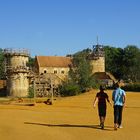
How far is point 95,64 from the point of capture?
11531cm

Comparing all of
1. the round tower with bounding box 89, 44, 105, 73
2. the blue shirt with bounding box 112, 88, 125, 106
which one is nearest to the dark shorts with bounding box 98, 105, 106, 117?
the blue shirt with bounding box 112, 88, 125, 106

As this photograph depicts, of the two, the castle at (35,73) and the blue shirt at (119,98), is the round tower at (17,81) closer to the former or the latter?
the castle at (35,73)

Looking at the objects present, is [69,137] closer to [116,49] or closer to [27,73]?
[27,73]

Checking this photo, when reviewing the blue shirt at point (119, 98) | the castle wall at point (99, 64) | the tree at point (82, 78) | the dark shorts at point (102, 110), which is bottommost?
the dark shorts at point (102, 110)

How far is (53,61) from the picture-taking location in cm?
12225

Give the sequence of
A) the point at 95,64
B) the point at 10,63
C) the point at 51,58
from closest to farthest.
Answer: the point at 10,63 → the point at 95,64 → the point at 51,58

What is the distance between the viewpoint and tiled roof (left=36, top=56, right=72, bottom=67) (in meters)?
120

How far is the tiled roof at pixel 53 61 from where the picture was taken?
120 metres

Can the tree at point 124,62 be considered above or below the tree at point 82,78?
above

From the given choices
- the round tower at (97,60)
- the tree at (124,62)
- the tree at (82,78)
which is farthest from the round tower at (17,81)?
the tree at (124,62)

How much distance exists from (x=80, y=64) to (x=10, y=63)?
19.5 m

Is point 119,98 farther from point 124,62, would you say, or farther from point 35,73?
point 124,62

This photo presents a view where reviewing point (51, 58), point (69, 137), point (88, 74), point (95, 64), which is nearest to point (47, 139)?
point (69, 137)

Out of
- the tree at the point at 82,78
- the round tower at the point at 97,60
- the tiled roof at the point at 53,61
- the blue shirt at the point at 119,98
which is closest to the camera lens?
the blue shirt at the point at 119,98
